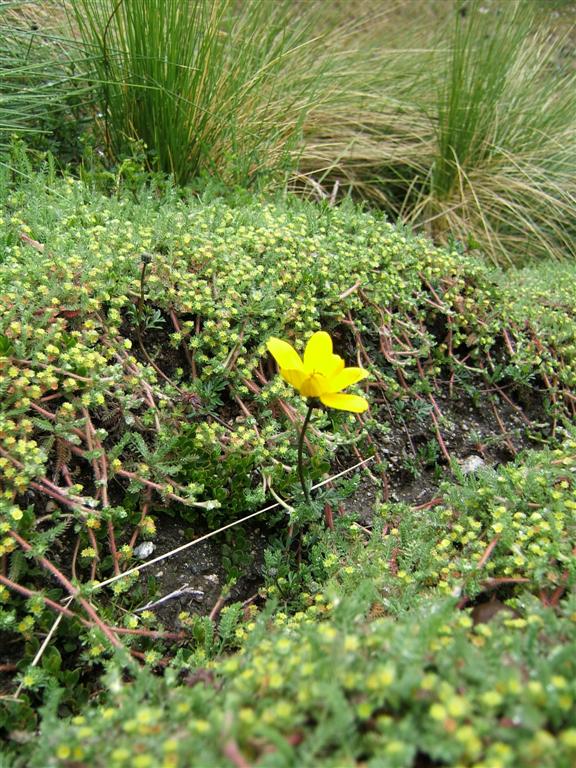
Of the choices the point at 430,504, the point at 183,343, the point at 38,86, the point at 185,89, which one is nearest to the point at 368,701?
the point at 430,504

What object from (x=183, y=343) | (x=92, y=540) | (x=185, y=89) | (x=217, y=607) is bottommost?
(x=217, y=607)

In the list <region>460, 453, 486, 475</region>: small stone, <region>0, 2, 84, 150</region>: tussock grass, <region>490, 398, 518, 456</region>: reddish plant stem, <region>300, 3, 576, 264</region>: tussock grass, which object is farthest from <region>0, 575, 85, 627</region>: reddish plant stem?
<region>300, 3, 576, 264</region>: tussock grass

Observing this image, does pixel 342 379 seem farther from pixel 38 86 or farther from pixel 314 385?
pixel 38 86

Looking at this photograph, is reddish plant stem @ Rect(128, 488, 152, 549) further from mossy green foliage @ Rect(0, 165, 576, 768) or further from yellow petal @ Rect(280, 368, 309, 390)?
yellow petal @ Rect(280, 368, 309, 390)

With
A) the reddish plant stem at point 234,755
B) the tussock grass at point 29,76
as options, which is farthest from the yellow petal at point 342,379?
the tussock grass at point 29,76

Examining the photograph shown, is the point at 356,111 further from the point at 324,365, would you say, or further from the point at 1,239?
the point at 324,365

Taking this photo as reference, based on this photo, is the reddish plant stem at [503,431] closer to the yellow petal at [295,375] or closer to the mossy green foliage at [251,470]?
the mossy green foliage at [251,470]
